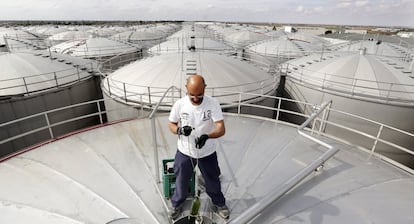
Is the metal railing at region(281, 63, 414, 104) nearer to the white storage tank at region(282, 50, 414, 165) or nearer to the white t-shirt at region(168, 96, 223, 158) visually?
the white storage tank at region(282, 50, 414, 165)

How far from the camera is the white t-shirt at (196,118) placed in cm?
393

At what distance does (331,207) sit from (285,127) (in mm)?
4099

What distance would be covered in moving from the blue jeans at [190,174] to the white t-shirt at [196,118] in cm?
17

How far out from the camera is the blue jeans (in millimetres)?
4246

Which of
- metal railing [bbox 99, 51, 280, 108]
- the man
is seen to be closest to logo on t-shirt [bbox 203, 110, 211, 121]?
the man

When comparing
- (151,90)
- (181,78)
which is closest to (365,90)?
(181,78)

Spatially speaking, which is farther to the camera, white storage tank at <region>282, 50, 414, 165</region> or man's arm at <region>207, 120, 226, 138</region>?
white storage tank at <region>282, 50, 414, 165</region>

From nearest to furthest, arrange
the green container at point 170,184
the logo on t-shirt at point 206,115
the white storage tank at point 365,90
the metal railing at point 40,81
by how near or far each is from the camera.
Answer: the logo on t-shirt at point 206,115 → the green container at point 170,184 → the metal railing at point 40,81 → the white storage tank at point 365,90

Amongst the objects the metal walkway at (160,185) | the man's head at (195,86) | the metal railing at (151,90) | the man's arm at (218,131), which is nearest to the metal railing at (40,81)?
the metal railing at (151,90)

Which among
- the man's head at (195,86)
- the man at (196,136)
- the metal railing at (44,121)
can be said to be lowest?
the metal railing at (44,121)

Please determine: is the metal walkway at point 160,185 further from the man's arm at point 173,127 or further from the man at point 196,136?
the man's arm at point 173,127

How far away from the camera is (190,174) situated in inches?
173

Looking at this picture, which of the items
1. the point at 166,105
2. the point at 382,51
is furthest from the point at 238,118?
the point at 382,51

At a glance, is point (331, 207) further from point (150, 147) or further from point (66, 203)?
point (66, 203)
